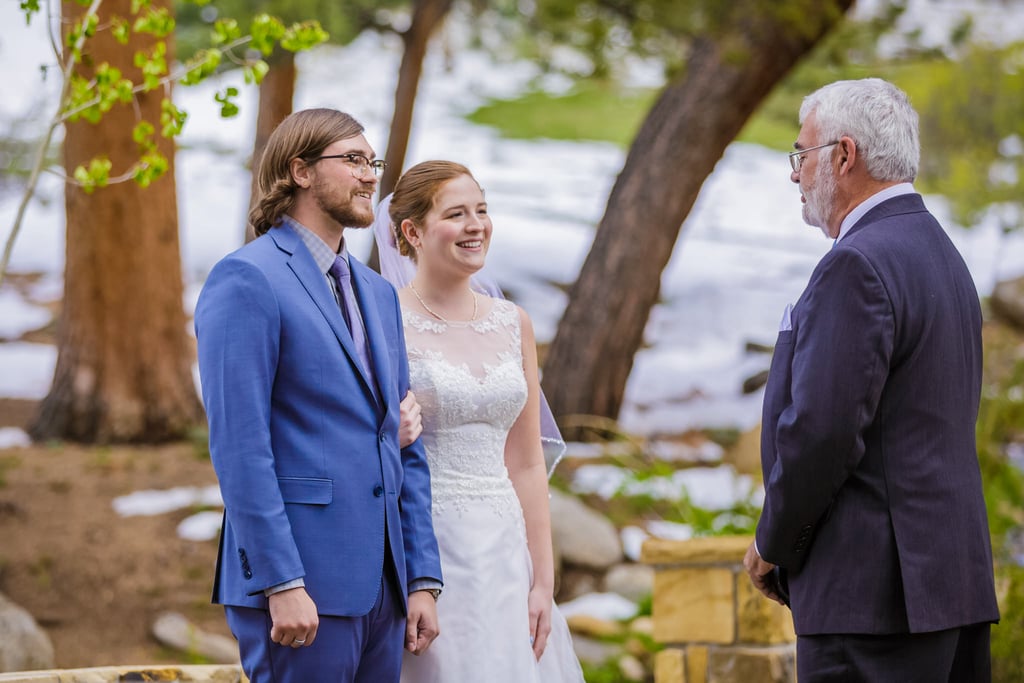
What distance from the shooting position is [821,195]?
261 cm

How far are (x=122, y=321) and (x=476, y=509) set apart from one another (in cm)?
556

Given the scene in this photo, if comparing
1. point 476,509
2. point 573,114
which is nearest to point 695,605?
point 476,509

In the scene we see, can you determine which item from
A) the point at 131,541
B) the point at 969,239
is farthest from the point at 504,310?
the point at 969,239

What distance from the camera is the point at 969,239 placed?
21.5m

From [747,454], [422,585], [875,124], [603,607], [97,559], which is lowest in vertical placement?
[97,559]

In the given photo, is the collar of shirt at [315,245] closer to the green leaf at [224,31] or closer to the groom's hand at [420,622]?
the groom's hand at [420,622]

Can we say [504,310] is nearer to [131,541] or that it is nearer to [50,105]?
[131,541]

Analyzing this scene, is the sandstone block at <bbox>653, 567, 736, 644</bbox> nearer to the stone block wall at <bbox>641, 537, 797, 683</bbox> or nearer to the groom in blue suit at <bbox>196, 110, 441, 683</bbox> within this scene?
the stone block wall at <bbox>641, 537, 797, 683</bbox>

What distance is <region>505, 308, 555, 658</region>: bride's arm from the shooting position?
298cm

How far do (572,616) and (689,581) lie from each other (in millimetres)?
1528

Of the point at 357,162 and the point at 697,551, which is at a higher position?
the point at 357,162

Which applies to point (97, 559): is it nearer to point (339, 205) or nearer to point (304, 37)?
point (304, 37)

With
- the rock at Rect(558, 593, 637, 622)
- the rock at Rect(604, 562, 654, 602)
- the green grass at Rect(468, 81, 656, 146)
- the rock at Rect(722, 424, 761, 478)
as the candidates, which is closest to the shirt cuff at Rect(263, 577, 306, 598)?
the rock at Rect(558, 593, 637, 622)

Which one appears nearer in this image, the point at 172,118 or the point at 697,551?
the point at 172,118
